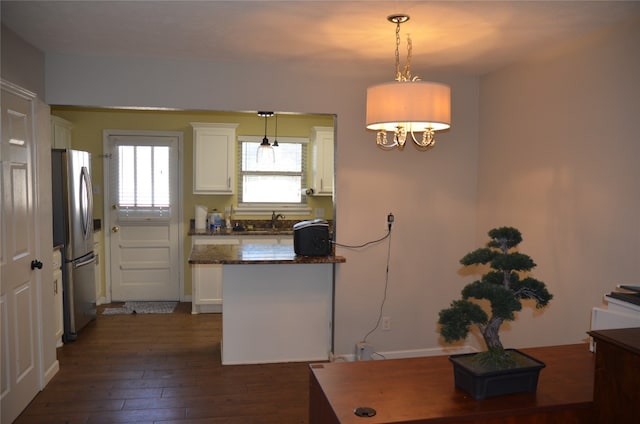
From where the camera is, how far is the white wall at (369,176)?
3807mm

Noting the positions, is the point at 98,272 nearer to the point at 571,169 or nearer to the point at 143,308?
the point at 143,308

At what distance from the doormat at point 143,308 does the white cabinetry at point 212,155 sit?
1.39m

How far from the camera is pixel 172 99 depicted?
12.5 feet

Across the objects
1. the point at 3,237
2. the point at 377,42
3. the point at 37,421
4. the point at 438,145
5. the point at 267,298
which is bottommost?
the point at 37,421

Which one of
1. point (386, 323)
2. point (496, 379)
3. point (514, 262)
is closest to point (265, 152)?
point (386, 323)

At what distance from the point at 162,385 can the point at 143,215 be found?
9.67ft

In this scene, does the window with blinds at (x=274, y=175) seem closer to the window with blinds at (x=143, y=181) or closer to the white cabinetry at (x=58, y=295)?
the window with blinds at (x=143, y=181)

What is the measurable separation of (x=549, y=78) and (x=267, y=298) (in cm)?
263

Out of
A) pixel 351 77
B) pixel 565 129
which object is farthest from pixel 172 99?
pixel 565 129

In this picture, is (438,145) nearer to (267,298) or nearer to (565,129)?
(565,129)

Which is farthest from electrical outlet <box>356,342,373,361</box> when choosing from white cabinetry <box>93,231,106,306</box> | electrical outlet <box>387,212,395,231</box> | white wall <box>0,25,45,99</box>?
white cabinetry <box>93,231,106,306</box>

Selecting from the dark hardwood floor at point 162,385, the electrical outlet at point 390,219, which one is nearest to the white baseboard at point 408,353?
the dark hardwood floor at point 162,385

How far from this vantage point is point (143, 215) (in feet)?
20.5

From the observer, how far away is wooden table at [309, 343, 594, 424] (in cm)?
175
